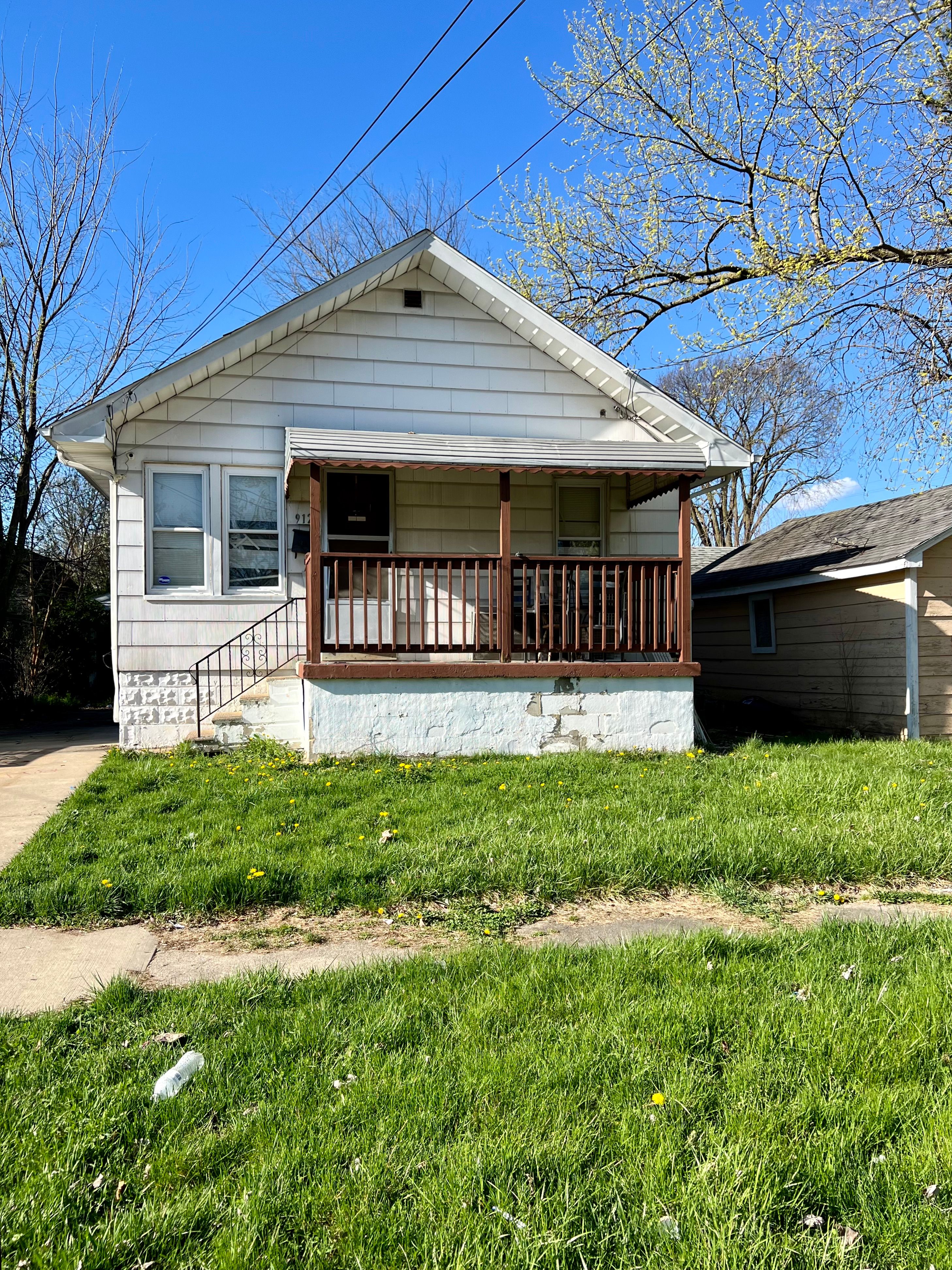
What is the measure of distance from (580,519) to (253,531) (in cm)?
423

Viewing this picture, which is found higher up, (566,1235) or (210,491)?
(210,491)

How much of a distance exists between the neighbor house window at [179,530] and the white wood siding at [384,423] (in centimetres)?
13

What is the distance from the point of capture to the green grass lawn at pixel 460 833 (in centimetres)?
504

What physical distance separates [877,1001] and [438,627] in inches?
282

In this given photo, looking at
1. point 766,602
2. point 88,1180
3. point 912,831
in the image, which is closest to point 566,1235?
point 88,1180

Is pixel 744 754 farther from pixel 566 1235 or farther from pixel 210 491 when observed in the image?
pixel 566 1235

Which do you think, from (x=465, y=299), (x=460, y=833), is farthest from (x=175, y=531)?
(x=460, y=833)

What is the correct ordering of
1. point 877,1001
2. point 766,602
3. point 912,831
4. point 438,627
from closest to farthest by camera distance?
point 877,1001 → point 912,831 → point 438,627 → point 766,602

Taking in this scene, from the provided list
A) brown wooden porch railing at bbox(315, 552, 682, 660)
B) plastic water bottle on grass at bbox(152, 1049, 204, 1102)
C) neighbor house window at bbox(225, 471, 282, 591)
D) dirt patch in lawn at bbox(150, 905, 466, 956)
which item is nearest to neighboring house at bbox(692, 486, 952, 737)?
brown wooden porch railing at bbox(315, 552, 682, 660)

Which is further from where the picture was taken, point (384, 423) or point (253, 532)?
point (384, 423)

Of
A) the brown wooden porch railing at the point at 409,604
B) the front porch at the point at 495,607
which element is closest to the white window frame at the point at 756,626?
the front porch at the point at 495,607

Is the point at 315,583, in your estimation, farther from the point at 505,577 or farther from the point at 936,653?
the point at 936,653

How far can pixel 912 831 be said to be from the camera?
19.4 ft

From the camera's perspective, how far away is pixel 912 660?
11.4 meters
